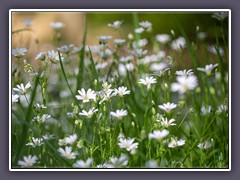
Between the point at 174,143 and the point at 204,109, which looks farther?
the point at 204,109

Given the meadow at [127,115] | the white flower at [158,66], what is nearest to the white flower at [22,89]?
the meadow at [127,115]

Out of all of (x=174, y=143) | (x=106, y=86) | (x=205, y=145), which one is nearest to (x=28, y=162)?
(x=106, y=86)

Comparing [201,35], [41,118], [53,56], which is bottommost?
[41,118]

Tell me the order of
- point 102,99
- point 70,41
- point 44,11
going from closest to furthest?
point 102,99, point 44,11, point 70,41

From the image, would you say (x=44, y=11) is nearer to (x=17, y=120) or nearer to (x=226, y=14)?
(x=17, y=120)

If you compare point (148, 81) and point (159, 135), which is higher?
point (148, 81)

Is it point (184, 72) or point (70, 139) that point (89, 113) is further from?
point (184, 72)

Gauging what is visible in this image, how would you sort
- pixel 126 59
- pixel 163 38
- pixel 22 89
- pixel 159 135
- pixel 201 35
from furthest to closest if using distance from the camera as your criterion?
pixel 163 38
pixel 201 35
pixel 126 59
pixel 22 89
pixel 159 135
